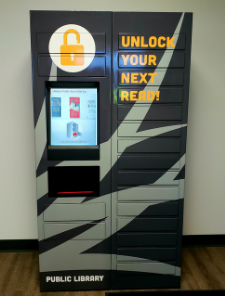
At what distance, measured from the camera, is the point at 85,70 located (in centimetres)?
182

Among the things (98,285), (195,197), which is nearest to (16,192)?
(98,285)

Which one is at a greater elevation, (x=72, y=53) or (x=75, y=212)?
(x=72, y=53)

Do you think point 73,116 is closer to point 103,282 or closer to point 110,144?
point 110,144

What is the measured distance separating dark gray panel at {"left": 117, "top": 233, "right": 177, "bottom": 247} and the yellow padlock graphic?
1.50 meters

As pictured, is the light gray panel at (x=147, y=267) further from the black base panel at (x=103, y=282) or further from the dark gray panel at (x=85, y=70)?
the dark gray panel at (x=85, y=70)

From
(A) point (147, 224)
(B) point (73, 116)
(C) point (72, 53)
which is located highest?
(C) point (72, 53)

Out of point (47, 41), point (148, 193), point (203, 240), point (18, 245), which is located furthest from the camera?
point (203, 240)

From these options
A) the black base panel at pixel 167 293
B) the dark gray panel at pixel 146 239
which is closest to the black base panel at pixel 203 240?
the black base panel at pixel 167 293

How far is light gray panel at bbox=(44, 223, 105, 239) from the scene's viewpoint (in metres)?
1.98

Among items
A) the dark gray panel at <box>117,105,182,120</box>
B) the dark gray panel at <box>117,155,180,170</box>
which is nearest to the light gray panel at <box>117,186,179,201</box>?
the dark gray panel at <box>117,155,180,170</box>

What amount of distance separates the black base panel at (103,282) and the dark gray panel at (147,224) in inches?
17.2

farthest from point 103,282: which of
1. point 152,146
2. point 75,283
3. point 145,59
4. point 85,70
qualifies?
point 145,59

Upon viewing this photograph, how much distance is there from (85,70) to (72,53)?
0.53ft

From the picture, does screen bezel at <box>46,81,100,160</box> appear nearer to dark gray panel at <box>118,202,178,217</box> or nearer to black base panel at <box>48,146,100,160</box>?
black base panel at <box>48,146,100,160</box>
